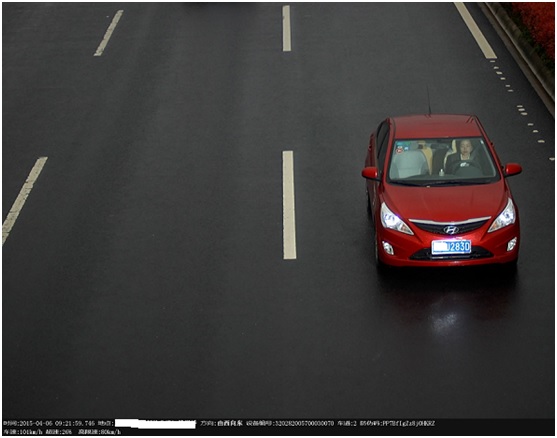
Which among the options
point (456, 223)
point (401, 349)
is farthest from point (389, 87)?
point (401, 349)

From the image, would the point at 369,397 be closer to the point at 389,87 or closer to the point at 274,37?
the point at 389,87

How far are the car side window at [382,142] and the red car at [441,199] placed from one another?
29mm

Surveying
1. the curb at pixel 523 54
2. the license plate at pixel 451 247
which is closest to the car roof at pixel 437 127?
the license plate at pixel 451 247

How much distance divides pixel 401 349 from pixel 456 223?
2026mm

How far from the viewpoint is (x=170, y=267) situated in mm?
14391

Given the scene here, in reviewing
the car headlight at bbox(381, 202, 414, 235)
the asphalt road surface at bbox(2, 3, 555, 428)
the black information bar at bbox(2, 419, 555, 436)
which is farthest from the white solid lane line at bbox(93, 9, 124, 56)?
the black information bar at bbox(2, 419, 555, 436)

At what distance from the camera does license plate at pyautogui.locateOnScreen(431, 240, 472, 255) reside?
13336mm

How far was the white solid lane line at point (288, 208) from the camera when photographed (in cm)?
1483

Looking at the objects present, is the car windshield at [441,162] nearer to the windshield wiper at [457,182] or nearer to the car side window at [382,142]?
the windshield wiper at [457,182]

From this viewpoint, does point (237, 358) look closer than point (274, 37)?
Yes

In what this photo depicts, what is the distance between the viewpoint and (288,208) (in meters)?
16.1

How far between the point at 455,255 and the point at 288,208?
3.43 m

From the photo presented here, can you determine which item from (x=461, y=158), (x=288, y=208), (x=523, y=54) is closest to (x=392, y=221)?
(x=461, y=158)

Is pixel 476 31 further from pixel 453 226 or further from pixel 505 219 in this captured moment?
pixel 453 226
